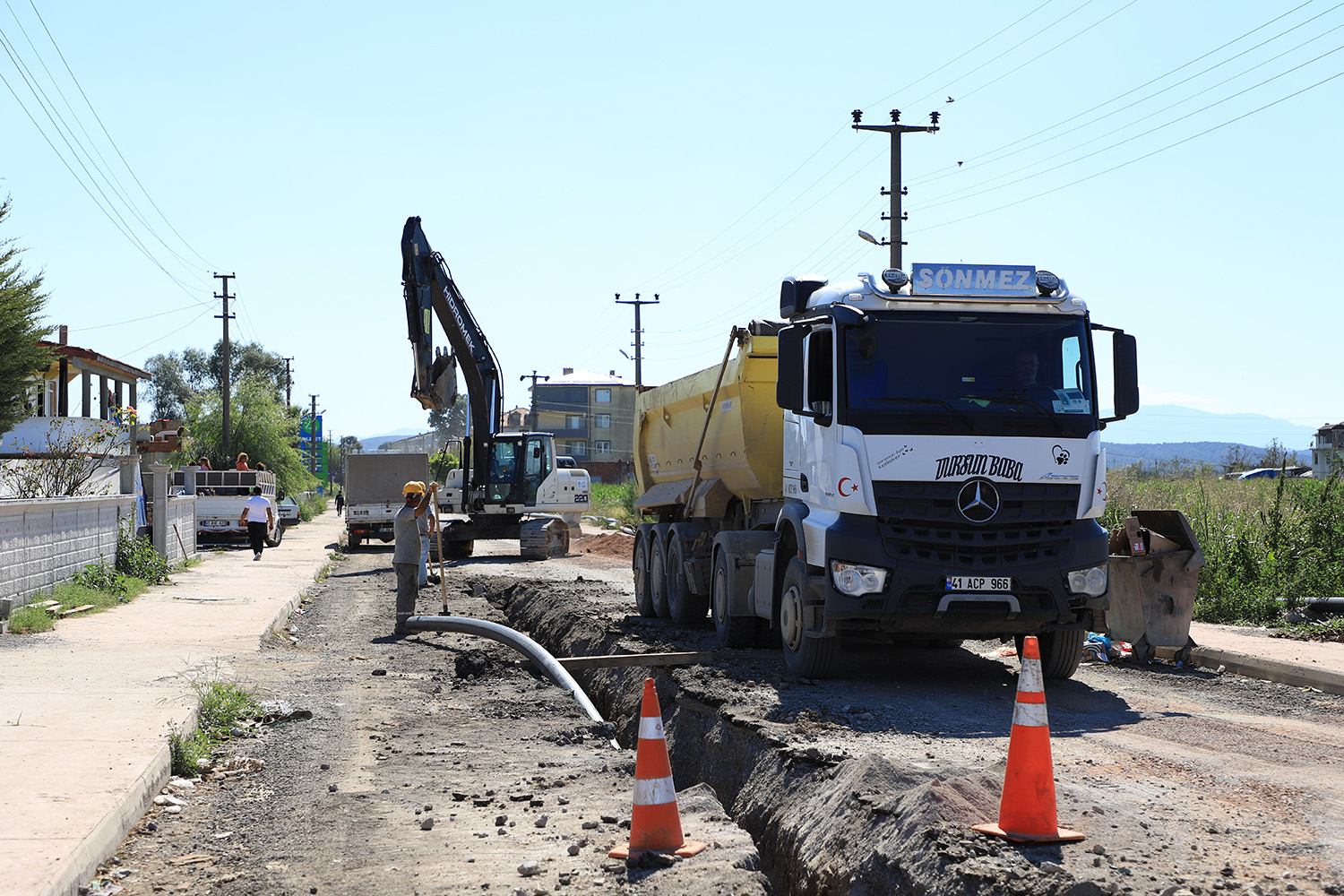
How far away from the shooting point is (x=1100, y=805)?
19.6ft

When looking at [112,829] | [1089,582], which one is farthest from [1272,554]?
[112,829]

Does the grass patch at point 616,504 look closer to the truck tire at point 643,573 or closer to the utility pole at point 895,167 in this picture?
the utility pole at point 895,167

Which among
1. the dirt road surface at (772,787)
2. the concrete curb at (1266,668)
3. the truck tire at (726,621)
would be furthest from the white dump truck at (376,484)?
the concrete curb at (1266,668)

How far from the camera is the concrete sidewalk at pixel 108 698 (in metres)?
5.51

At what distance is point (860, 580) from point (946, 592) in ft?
2.15

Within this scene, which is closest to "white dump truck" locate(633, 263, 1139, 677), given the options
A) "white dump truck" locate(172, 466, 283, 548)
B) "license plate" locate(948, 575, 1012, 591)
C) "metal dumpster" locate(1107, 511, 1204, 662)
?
"license plate" locate(948, 575, 1012, 591)

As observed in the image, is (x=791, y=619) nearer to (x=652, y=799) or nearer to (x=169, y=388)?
(x=652, y=799)

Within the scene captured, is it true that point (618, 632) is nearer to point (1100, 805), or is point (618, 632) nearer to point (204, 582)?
point (1100, 805)

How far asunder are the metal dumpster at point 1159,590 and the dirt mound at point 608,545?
69.9ft

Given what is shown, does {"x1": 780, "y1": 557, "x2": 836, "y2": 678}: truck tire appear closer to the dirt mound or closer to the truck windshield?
the truck windshield

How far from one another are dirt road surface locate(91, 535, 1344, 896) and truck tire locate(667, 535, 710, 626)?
255 centimetres

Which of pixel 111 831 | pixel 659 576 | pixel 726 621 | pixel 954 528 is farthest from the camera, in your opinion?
pixel 659 576

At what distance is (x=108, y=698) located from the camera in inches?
368

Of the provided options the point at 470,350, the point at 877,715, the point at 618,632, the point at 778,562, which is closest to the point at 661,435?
the point at 618,632
